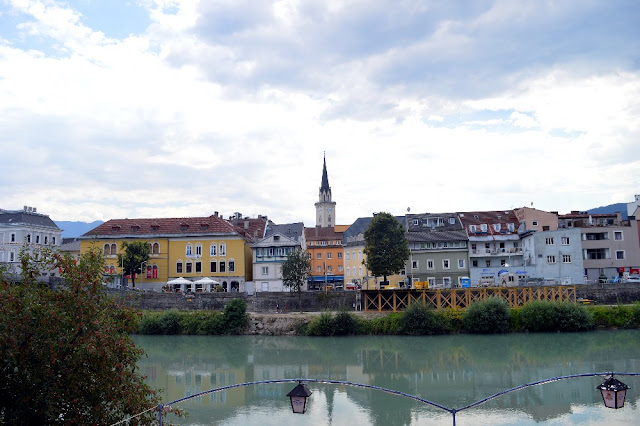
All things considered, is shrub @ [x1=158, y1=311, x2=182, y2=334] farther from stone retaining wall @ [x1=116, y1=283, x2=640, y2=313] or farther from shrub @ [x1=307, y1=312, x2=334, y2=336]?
shrub @ [x1=307, y1=312, x2=334, y2=336]

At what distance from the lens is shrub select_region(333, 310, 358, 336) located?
46125 mm

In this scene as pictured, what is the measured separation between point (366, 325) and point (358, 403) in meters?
23.0

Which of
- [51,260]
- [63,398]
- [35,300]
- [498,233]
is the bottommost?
[63,398]

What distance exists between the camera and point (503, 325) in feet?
145

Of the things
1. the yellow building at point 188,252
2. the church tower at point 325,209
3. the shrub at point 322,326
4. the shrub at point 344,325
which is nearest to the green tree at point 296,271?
the shrub at point 322,326

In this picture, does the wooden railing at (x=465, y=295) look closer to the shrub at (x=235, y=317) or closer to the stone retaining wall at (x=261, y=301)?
the stone retaining wall at (x=261, y=301)

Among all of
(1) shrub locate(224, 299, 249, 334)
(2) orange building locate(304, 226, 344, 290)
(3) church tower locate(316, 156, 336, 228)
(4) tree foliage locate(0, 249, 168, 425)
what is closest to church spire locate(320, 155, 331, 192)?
(3) church tower locate(316, 156, 336, 228)

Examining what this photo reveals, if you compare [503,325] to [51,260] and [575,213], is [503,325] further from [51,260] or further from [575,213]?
[51,260]

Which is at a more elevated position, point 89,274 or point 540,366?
point 89,274

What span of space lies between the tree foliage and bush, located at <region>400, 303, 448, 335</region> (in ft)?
112

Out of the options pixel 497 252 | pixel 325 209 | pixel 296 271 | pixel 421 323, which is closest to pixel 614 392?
pixel 421 323

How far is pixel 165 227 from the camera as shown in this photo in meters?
64.9

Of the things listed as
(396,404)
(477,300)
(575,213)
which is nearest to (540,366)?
(396,404)

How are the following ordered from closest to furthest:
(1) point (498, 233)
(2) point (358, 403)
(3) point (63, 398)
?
(3) point (63, 398), (2) point (358, 403), (1) point (498, 233)
